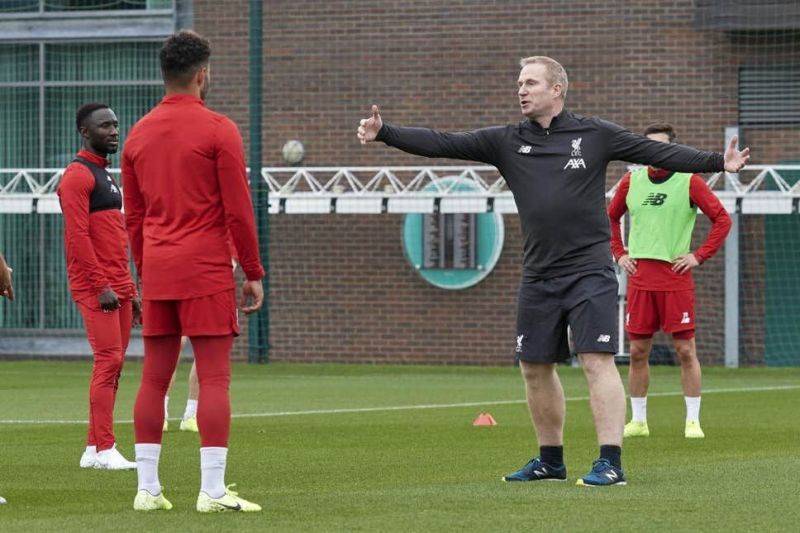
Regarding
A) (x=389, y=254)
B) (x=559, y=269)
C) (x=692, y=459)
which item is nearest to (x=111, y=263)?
(x=559, y=269)

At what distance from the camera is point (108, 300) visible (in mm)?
9844

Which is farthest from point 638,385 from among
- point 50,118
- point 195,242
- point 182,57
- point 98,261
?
point 50,118

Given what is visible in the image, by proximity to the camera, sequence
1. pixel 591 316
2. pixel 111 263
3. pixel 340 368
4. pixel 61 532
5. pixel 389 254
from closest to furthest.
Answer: pixel 61 532, pixel 591 316, pixel 111 263, pixel 340 368, pixel 389 254

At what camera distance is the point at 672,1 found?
80.7ft

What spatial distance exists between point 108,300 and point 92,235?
27.1 inches

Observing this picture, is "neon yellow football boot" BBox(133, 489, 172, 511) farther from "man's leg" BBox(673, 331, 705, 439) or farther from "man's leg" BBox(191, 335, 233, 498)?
"man's leg" BBox(673, 331, 705, 439)

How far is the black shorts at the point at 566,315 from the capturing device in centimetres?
877

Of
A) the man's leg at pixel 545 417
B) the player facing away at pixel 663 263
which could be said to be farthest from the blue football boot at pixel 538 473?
the player facing away at pixel 663 263

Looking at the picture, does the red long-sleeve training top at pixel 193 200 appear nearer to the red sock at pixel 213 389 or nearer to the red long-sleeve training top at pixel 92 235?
the red sock at pixel 213 389

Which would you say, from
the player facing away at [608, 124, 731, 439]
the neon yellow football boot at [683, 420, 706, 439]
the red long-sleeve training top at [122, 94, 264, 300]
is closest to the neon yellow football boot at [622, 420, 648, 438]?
the player facing away at [608, 124, 731, 439]

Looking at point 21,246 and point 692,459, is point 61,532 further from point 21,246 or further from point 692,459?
point 21,246

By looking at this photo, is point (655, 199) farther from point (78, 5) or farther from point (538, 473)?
A: point (78, 5)

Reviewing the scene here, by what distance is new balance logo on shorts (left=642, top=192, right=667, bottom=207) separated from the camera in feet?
41.7

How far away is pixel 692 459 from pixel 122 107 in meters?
18.0
